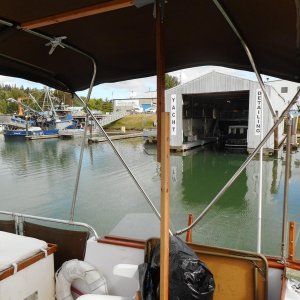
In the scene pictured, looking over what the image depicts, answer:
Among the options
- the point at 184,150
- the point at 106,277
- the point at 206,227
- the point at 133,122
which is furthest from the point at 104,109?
the point at 106,277

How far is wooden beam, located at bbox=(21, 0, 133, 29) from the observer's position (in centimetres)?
147

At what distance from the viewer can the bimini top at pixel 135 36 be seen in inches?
58.3

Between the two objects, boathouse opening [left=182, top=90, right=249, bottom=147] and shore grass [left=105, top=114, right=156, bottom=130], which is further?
shore grass [left=105, top=114, right=156, bottom=130]

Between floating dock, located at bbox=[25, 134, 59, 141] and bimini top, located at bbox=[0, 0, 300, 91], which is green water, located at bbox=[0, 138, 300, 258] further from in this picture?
floating dock, located at bbox=[25, 134, 59, 141]

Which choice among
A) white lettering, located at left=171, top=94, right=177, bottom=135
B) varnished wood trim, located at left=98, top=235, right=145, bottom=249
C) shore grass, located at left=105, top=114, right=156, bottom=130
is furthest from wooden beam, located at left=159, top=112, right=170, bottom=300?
shore grass, located at left=105, top=114, right=156, bottom=130

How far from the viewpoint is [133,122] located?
35.0 meters

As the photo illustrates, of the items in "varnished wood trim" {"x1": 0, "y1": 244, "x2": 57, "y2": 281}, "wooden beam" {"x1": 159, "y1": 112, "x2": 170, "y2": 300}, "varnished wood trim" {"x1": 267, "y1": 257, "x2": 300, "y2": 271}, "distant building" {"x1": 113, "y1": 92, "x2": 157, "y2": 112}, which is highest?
"distant building" {"x1": 113, "y1": 92, "x2": 157, "y2": 112}

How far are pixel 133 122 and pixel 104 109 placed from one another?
1706 cm

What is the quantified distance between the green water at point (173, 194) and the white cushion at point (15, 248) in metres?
0.68

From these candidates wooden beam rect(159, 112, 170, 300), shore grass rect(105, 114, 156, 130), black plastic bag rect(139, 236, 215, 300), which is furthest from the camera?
shore grass rect(105, 114, 156, 130)

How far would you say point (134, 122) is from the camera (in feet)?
115

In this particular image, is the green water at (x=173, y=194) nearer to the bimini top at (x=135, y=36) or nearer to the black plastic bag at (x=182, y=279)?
the black plastic bag at (x=182, y=279)

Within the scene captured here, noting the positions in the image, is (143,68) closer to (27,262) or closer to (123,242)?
(123,242)

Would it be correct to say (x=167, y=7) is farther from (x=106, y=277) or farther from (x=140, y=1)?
(x=106, y=277)
